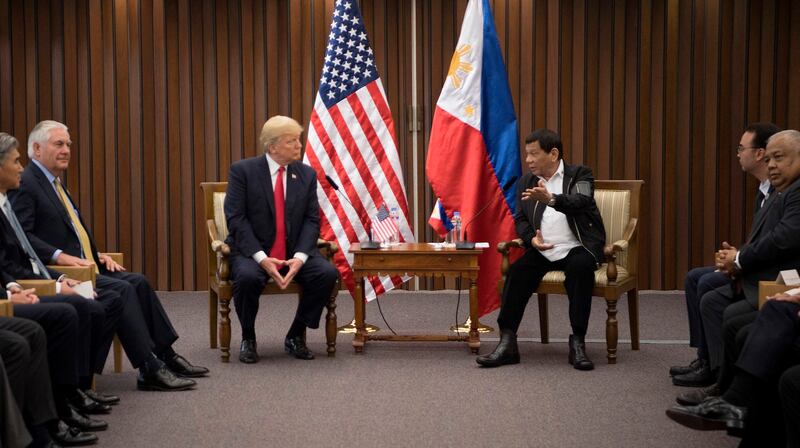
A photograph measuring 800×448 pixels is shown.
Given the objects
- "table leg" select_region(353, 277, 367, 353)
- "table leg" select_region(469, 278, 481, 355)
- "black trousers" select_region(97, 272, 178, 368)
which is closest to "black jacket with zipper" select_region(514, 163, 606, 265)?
"table leg" select_region(469, 278, 481, 355)

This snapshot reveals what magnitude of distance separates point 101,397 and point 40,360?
972mm

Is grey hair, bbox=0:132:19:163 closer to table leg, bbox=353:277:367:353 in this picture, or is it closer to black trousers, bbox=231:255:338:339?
black trousers, bbox=231:255:338:339

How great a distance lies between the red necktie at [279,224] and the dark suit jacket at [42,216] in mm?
1226

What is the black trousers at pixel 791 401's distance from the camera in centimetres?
301

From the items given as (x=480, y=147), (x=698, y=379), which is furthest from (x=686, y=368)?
(x=480, y=147)

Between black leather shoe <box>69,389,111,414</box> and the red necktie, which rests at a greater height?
the red necktie

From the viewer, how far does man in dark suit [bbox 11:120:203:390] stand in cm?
448

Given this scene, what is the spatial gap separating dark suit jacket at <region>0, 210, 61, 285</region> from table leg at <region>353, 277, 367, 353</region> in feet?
6.57

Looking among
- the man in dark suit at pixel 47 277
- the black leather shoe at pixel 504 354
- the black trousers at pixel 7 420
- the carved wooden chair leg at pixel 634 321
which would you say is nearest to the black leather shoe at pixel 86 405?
the man in dark suit at pixel 47 277

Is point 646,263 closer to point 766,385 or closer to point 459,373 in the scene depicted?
point 459,373

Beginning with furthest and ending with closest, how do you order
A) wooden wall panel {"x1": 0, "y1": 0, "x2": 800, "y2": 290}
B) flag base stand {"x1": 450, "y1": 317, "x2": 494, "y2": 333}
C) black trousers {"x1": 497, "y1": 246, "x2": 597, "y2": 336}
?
wooden wall panel {"x1": 0, "y1": 0, "x2": 800, "y2": 290} → flag base stand {"x1": 450, "y1": 317, "x2": 494, "y2": 333} → black trousers {"x1": 497, "y1": 246, "x2": 597, "y2": 336}

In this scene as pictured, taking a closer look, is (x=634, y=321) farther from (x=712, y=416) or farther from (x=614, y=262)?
(x=712, y=416)

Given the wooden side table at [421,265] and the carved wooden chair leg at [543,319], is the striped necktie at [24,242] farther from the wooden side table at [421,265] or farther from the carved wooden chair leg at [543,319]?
the carved wooden chair leg at [543,319]

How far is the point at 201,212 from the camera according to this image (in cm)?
817
